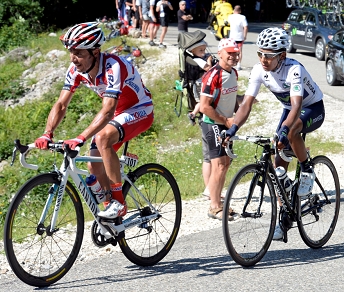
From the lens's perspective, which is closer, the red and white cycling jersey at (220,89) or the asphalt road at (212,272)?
the asphalt road at (212,272)

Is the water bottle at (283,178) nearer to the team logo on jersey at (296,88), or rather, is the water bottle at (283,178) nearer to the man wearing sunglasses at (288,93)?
the man wearing sunglasses at (288,93)

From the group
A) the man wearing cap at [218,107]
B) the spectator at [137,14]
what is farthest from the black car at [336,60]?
the man wearing cap at [218,107]

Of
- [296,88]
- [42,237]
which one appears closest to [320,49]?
[296,88]

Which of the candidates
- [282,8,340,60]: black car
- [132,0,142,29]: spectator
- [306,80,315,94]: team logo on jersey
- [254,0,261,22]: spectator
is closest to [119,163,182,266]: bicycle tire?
[306,80,315,94]: team logo on jersey

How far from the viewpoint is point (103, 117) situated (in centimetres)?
612

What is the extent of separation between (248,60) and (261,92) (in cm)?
640

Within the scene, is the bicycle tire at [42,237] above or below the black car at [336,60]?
above

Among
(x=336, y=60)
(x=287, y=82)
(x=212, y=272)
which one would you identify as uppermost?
(x=287, y=82)

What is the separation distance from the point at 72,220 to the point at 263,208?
1625mm

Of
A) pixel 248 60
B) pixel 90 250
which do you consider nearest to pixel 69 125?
pixel 248 60

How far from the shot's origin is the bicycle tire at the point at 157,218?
22.1 ft

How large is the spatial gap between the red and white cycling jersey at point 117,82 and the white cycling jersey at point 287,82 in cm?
105

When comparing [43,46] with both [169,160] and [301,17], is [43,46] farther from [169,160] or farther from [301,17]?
[169,160]

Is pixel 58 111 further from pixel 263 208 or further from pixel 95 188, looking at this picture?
pixel 263 208
